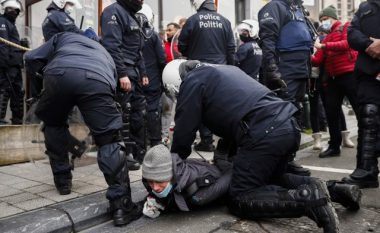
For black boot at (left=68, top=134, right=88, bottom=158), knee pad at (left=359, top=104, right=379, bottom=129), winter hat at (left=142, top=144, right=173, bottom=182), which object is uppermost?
knee pad at (left=359, top=104, right=379, bottom=129)

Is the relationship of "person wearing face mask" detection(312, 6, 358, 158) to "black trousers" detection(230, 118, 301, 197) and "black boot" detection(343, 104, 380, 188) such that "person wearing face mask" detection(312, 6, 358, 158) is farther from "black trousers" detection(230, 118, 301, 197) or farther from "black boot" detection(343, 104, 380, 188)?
"black trousers" detection(230, 118, 301, 197)

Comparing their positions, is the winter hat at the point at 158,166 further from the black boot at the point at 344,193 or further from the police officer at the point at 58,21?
the police officer at the point at 58,21

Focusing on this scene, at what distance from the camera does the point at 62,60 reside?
3.00 m

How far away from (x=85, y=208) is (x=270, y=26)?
103 inches

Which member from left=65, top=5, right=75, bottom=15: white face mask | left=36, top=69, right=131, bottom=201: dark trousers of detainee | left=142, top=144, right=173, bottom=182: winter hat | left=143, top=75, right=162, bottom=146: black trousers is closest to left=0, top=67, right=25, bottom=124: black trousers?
left=143, top=75, right=162, bottom=146: black trousers

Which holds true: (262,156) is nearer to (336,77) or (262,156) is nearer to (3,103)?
(336,77)

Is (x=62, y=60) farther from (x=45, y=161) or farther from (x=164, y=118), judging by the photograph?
(x=164, y=118)

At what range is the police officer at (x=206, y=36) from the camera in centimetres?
502

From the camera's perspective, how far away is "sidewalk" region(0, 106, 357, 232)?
280 cm

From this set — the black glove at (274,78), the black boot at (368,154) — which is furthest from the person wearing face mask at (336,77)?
the black boot at (368,154)

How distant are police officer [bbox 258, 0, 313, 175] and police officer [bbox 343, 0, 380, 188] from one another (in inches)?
31.5

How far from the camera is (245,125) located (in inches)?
112

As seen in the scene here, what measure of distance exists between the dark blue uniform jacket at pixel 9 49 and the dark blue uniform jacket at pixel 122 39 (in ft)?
7.23

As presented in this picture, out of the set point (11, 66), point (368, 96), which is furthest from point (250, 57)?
point (11, 66)
